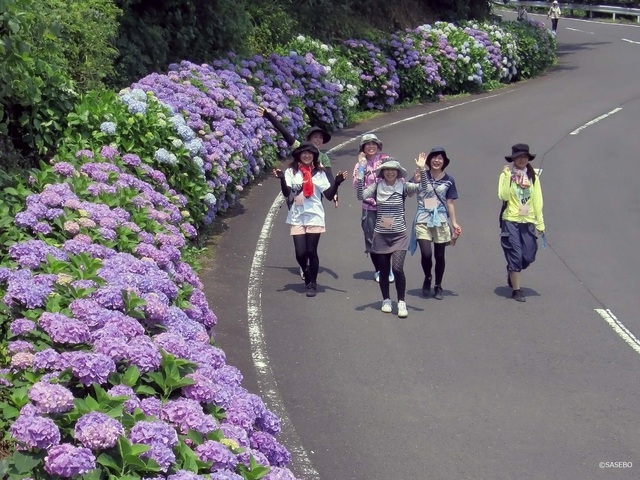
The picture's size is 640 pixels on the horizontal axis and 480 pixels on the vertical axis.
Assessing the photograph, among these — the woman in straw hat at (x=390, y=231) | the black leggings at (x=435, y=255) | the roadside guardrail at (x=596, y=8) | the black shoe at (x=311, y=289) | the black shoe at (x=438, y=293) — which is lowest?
the roadside guardrail at (x=596, y=8)

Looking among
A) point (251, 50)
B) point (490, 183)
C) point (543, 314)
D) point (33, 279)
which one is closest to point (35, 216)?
point (33, 279)

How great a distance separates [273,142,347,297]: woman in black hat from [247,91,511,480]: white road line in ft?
2.14

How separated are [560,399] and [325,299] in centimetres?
359

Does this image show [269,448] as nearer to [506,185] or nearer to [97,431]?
[97,431]

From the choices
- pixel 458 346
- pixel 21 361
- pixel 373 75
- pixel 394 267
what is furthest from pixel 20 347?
pixel 373 75

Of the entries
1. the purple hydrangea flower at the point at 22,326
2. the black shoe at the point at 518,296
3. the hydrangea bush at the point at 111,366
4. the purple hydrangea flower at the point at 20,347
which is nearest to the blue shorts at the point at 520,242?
the black shoe at the point at 518,296

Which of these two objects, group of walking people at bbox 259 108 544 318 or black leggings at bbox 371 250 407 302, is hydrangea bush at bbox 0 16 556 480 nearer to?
group of walking people at bbox 259 108 544 318

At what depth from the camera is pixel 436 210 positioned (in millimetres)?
12281

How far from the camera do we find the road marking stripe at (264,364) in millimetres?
8180

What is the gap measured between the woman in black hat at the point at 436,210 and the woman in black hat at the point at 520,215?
0.64m

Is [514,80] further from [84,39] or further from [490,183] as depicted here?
[84,39]

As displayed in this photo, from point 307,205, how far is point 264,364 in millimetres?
2841

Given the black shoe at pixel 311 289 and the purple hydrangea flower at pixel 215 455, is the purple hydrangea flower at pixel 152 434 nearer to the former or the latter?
the purple hydrangea flower at pixel 215 455

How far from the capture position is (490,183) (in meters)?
19.0
